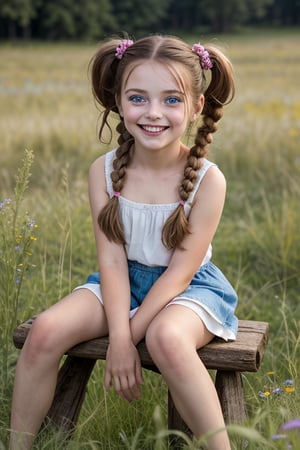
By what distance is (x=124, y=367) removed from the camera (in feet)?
8.02

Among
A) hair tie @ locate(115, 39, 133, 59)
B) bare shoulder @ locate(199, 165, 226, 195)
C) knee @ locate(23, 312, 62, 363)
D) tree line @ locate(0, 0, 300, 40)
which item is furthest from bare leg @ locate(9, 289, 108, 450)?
tree line @ locate(0, 0, 300, 40)

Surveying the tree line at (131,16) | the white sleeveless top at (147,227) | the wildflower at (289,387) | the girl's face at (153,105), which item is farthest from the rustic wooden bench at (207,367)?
the tree line at (131,16)

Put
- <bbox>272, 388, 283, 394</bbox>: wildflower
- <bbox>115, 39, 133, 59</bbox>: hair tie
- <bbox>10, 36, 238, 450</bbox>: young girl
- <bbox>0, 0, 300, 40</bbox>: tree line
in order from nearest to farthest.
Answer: <bbox>10, 36, 238, 450</bbox>: young girl
<bbox>272, 388, 283, 394</bbox>: wildflower
<bbox>115, 39, 133, 59</bbox>: hair tie
<bbox>0, 0, 300, 40</bbox>: tree line

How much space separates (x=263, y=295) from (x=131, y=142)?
1.66m

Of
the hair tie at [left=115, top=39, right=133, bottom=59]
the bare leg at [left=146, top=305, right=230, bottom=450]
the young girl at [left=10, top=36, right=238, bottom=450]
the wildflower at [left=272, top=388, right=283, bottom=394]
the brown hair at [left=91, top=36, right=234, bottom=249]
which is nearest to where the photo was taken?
the bare leg at [left=146, top=305, right=230, bottom=450]

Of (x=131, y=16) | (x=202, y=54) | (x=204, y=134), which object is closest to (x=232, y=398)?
(x=204, y=134)

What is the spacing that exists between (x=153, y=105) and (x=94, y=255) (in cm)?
222

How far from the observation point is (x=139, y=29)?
56.7 m

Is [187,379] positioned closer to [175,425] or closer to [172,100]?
[175,425]

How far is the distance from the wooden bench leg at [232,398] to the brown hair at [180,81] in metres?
0.44

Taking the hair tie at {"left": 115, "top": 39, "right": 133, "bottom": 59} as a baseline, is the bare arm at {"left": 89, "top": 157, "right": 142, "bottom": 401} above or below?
below

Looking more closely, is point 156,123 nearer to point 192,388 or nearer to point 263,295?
point 192,388

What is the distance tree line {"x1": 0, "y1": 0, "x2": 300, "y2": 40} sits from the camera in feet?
159

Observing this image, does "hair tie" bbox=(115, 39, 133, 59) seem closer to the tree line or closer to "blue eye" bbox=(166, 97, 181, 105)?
"blue eye" bbox=(166, 97, 181, 105)
